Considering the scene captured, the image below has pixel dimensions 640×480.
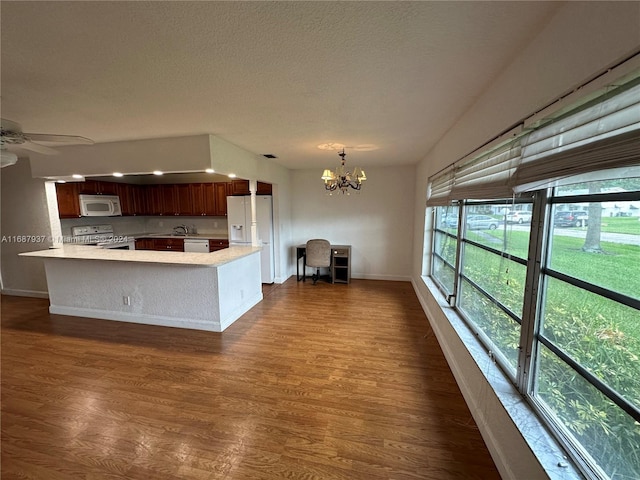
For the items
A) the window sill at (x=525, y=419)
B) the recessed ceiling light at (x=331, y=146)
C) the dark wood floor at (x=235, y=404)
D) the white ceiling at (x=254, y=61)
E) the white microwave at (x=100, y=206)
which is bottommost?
the dark wood floor at (x=235, y=404)

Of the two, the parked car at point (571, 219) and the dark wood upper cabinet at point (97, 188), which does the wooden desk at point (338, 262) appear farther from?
the dark wood upper cabinet at point (97, 188)

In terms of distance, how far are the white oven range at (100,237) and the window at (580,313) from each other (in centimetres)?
649

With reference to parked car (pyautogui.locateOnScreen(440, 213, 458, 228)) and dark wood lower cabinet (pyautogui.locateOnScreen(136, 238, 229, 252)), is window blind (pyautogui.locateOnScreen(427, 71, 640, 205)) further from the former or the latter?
dark wood lower cabinet (pyautogui.locateOnScreen(136, 238, 229, 252))

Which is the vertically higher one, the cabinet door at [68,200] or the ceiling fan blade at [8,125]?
the ceiling fan blade at [8,125]

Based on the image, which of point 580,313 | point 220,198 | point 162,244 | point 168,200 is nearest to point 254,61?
point 580,313

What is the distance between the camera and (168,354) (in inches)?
106

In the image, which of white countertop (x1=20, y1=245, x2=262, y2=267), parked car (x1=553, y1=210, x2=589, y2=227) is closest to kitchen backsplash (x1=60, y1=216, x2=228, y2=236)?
white countertop (x1=20, y1=245, x2=262, y2=267)

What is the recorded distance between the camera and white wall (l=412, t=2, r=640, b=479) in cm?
85

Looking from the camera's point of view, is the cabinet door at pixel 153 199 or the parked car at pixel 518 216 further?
the cabinet door at pixel 153 199

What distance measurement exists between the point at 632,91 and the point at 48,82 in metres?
2.98

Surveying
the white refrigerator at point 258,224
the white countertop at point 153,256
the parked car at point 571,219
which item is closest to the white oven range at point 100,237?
the white countertop at point 153,256

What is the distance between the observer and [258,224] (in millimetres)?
5074

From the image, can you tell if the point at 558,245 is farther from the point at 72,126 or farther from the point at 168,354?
the point at 72,126

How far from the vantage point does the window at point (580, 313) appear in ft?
3.08
